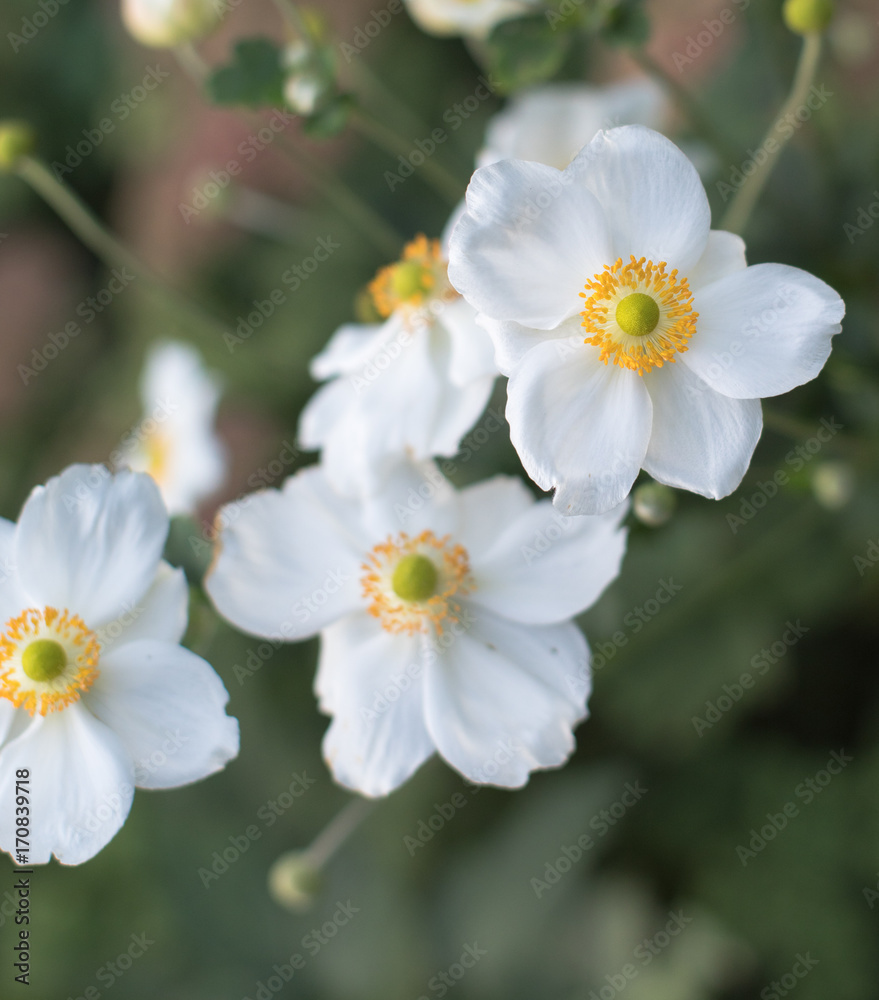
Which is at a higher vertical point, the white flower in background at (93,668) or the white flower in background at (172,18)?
the white flower in background at (172,18)

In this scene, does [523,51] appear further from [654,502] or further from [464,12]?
[654,502]

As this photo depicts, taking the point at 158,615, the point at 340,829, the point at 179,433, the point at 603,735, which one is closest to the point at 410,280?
the point at 158,615

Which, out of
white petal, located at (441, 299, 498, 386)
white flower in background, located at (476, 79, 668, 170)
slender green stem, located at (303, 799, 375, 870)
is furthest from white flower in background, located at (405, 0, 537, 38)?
slender green stem, located at (303, 799, 375, 870)

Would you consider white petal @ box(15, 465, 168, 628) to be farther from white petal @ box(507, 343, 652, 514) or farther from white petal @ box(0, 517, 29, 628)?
white petal @ box(507, 343, 652, 514)

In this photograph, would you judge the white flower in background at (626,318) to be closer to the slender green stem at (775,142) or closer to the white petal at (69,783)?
the slender green stem at (775,142)

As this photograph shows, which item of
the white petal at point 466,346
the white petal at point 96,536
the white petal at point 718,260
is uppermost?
the white petal at point 96,536

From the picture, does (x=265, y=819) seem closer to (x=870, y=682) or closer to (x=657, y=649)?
(x=657, y=649)

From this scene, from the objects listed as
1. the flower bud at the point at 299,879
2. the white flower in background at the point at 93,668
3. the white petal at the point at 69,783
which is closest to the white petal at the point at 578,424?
the white flower in background at the point at 93,668
